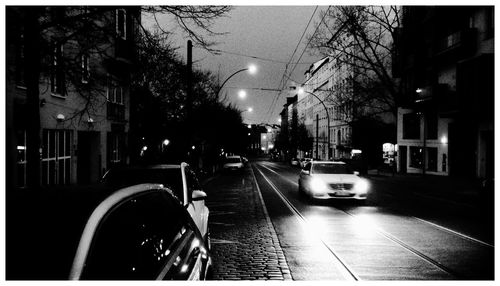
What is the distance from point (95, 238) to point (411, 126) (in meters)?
41.1

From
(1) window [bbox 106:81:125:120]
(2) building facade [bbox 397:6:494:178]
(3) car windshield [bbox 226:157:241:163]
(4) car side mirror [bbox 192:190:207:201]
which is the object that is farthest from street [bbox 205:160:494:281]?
(3) car windshield [bbox 226:157:241:163]

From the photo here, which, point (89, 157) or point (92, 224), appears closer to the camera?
point (92, 224)

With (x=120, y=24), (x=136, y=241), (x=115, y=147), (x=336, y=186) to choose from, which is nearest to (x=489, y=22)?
(x=336, y=186)

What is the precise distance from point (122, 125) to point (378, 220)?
15.7 metres

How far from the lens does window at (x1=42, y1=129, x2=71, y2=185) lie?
680 inches

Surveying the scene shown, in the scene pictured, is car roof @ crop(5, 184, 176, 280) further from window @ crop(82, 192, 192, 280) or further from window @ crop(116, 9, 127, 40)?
window @ crop(116, 9, 127, 40)

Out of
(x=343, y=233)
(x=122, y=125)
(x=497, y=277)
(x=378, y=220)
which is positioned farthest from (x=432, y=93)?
(x=497, y=277)

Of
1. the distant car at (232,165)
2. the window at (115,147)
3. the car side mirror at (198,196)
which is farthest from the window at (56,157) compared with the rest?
the distant car at (232,165)

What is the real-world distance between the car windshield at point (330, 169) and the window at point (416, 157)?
2301 cm

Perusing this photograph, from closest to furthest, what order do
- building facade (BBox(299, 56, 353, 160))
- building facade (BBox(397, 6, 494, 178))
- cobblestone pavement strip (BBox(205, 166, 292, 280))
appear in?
cobblestone pavement strip (BBox(205, 166, 292, 280))
building facade (BBox(397, 6, 494, 178))
building facade (BBox(299, 56, 353, 160))

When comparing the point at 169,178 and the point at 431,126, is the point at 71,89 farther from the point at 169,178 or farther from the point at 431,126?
the point at 431,126

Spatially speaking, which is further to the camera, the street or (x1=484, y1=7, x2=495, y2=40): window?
(x1=484, y1=7, x2=495, y2=40): window

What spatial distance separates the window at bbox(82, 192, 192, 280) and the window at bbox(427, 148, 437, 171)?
35513 millimetres

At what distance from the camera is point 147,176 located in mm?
8062
